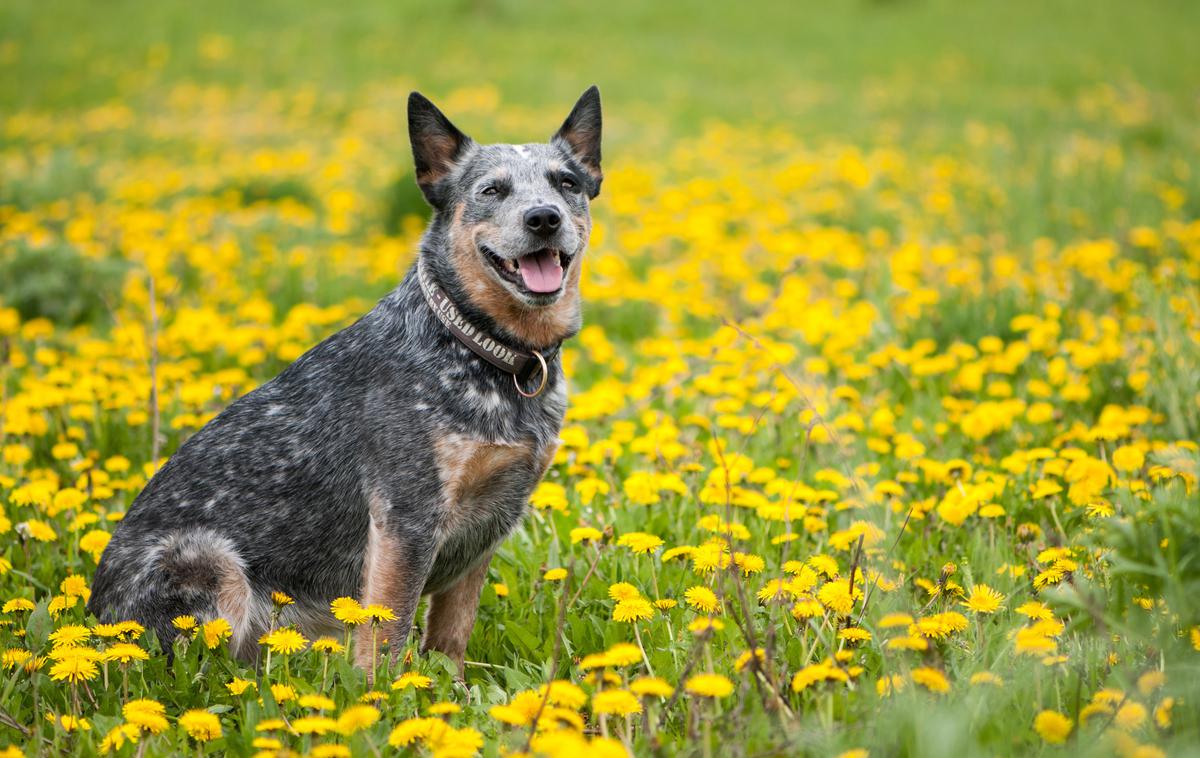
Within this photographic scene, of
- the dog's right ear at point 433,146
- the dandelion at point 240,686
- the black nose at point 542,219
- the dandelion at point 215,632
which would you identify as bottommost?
the dandelion at point 240,686

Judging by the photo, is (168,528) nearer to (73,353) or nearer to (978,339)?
(73,353)

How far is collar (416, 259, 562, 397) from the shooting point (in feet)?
11.4

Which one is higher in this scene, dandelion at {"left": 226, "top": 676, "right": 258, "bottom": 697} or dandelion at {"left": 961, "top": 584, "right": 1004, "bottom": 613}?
dandelion at {"left": 961, "top": 584, "right": 1004, "bottom": 613}

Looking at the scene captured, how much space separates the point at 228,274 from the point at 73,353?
1.34 metres

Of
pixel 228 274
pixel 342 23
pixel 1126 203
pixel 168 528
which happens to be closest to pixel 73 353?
pixel 228 274

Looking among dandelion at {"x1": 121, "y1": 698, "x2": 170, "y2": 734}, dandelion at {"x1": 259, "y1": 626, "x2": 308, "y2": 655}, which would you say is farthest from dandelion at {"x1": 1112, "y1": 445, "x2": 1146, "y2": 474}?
dandelion at {"x1": 121, "y1": 698, "x2": 170, "y2": 734}

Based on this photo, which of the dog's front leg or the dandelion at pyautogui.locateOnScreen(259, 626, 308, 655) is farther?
the dog's front leg

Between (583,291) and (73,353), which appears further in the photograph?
(583,291)

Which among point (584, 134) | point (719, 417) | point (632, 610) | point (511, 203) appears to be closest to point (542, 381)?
point (511, 203)

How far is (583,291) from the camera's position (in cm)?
749

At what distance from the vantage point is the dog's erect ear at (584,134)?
13.8 feet

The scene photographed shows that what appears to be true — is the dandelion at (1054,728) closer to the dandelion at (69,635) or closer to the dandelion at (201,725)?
the dandelion at (201,725)

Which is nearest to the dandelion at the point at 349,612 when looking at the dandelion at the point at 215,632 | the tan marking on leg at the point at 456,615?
the dandelion at the point at 215,632

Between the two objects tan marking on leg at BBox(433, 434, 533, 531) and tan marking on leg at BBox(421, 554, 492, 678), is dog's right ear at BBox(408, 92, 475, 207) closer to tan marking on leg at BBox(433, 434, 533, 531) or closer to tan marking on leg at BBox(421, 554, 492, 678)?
tan marking on leg at BBox(433, 434, 533, 531)
